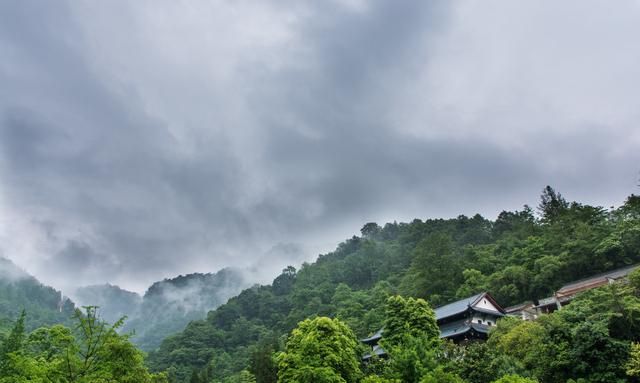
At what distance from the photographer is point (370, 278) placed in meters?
95.2

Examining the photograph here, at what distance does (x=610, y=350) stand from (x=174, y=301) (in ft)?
574

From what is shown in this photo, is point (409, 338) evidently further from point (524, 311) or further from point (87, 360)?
point (524, 311)

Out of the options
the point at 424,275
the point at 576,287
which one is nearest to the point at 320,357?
the point at 576,287

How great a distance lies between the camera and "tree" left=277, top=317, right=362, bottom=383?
932 inches

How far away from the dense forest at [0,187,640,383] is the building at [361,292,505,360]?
14.0 ft

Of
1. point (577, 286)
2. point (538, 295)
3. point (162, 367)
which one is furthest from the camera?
point (162, 367)

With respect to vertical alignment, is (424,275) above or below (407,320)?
above

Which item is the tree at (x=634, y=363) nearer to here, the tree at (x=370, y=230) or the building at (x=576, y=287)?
the building at (x=576, y=287)

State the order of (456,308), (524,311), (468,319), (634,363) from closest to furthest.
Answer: (634,363), (468,319), (456,308), (524,311)

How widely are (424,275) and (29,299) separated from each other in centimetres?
12438

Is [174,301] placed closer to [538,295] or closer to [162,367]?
[162,367]

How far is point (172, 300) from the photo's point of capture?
178125mm

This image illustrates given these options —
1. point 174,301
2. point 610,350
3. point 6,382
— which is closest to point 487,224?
point 610,350

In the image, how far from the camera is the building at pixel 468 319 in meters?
34.6
